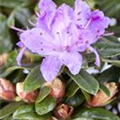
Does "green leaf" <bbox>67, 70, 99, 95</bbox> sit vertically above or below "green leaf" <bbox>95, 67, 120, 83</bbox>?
above

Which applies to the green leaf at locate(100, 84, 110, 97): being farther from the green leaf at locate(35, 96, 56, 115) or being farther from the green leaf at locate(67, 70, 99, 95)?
the green leaf at locate(35, 96, 56, 115)

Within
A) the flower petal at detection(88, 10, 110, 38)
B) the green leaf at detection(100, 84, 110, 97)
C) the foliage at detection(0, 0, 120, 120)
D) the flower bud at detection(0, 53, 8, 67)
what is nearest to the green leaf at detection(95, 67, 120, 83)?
the foliage at detection(0, 0, 120, 120)

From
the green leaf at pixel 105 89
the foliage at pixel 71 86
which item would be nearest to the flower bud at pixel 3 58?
the foliage at pixel 71 86

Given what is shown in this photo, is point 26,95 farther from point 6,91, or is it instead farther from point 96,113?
point 96,113

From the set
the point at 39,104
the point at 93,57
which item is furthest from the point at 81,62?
the point at 39,104

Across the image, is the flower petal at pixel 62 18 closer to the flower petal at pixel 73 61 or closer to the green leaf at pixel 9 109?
the flower petal at pixel 73 61
